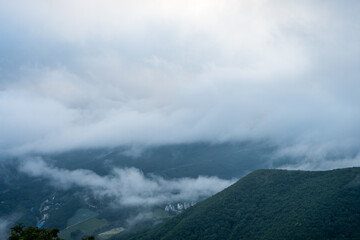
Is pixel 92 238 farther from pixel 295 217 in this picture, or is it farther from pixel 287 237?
pixel 295 217

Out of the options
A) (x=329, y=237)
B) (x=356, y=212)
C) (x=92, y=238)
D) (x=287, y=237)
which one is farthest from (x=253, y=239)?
(x=92, y=238)

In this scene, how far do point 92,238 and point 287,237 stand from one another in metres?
138

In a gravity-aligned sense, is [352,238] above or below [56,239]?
below

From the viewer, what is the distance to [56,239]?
2977 inches

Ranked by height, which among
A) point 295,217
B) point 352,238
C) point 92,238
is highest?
point 92,238

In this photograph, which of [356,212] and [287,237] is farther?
[356,212]

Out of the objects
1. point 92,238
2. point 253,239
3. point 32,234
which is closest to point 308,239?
point 253,239

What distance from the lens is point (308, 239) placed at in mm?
170750

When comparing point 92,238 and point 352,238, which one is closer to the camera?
point 92,238

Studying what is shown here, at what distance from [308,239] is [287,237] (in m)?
11.7

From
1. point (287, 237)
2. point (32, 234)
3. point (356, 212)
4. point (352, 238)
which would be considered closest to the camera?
point (32, 234)

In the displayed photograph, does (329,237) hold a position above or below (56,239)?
below

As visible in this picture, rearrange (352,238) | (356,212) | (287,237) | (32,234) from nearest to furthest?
(32,234) → (352,238) → (287,237) → (356,212)

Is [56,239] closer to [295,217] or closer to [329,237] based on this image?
[329,237]
